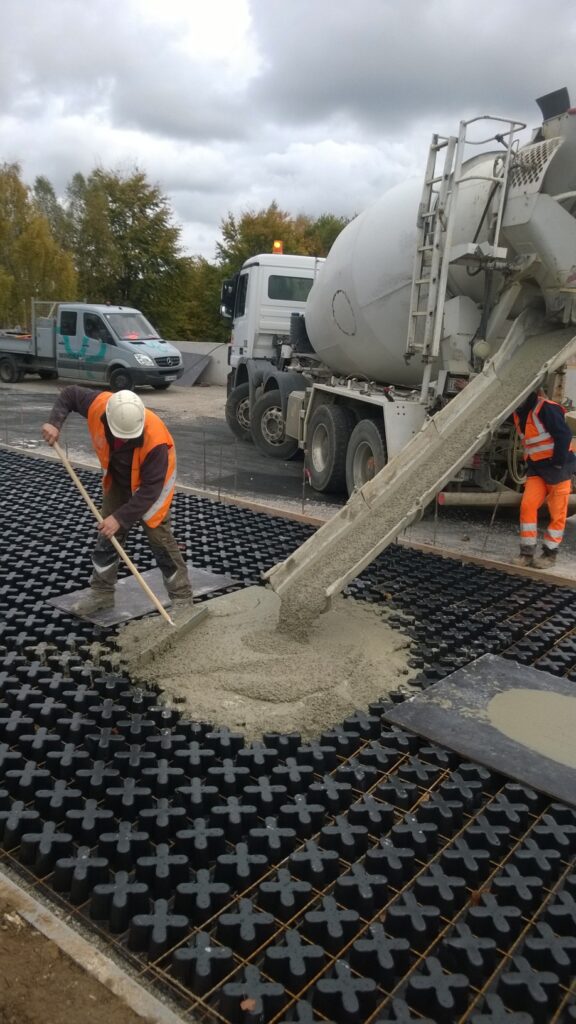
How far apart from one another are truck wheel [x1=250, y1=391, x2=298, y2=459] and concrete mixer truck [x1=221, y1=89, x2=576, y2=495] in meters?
0.66

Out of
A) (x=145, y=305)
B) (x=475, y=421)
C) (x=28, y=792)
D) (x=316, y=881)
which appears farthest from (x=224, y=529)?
(x=145, y=305)

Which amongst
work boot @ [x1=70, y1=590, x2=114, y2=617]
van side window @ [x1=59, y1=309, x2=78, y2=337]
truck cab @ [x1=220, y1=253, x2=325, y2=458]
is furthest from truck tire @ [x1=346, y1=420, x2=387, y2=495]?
van side window @ [x1=59, y1=309, x2=78, y2=337]

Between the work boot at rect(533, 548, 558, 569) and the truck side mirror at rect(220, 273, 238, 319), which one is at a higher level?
the truck side mirror at rect(220, 273, 238, 319)

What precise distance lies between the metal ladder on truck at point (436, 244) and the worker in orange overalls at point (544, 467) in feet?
3.37

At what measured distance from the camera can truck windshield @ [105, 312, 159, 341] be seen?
1872 cm

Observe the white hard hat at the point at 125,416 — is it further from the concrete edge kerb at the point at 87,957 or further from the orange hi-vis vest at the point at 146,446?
the concrete edge kerb at the point at 87,957

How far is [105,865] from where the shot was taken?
7.75 feet

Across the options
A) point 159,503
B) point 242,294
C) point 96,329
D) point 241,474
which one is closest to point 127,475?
point 159,503

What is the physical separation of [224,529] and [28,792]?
11.5 feet

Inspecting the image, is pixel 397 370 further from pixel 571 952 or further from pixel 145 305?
pixel 145 305

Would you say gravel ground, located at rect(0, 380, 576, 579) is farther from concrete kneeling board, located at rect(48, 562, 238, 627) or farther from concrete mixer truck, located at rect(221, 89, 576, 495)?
concrete kneeling board, located at rect(48, 562, 238, 627)

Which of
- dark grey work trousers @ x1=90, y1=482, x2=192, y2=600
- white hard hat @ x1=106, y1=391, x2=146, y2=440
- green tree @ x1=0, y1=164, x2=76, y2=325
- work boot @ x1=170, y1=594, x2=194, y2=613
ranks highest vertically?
green tree @ x1=0, y1=164, x2=76, y2=325

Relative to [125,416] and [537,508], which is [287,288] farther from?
[125,416]

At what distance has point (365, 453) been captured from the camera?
7.99 meters
